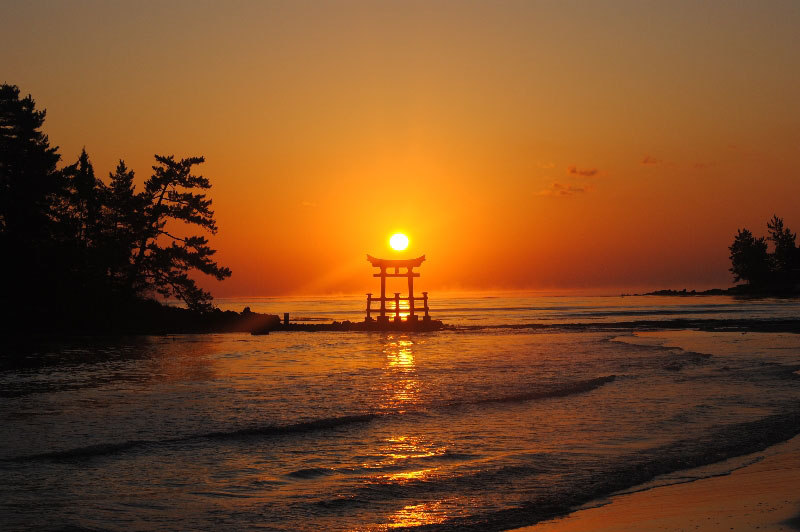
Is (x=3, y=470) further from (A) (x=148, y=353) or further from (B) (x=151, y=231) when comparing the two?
(B) (x=151, y=231)

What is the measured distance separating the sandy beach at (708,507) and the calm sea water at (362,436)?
42cm

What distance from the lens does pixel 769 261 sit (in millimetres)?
143375

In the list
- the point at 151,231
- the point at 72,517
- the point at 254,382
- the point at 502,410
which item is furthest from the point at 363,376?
the point at 151,231

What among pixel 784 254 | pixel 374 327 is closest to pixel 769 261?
pixel 784 254

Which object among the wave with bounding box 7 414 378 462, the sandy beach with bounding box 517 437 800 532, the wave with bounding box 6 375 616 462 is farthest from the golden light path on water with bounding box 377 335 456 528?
the wave with bounding box 7 414 378 462

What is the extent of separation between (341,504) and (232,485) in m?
1.77

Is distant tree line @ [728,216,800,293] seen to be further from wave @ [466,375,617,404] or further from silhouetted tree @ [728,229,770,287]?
wave @ [466,375,617,404]

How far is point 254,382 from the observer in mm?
20609

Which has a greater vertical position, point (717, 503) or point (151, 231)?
point (151, 231)

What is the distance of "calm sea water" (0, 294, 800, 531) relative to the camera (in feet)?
26.8

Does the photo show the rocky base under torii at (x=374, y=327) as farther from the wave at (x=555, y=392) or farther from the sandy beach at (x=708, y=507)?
the sandy beach at (x=708, y=507)

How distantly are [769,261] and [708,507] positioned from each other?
154052 mm

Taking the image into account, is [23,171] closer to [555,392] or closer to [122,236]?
[122,236]

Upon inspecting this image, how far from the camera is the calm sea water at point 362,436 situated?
817 centimetres
